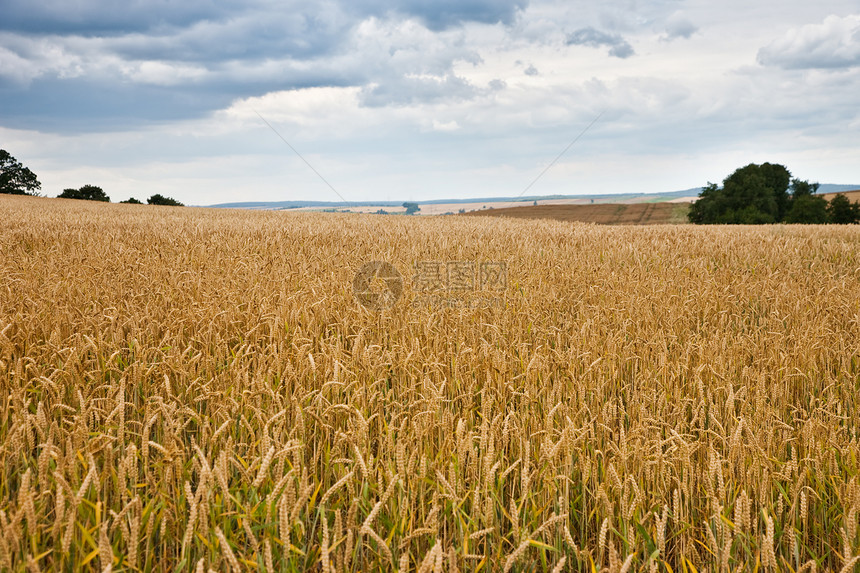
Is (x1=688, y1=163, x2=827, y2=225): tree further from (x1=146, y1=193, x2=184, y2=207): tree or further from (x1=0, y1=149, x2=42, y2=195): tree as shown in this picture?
(x1=0, y1=149, x2=42, y2=195): tree

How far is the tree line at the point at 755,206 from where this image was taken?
1879 inches

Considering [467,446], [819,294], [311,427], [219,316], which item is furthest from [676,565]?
[819,294]

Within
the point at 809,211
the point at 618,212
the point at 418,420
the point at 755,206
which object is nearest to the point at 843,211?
the point at 809,211

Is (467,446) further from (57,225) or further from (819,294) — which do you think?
(57,225)

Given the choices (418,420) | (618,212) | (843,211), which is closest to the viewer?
(418,420)

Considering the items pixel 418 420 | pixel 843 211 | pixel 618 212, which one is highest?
pixel 843 211

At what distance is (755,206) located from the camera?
48.3m

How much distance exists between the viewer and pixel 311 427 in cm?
267

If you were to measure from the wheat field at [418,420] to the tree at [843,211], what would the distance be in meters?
57.8

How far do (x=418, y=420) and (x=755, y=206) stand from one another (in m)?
55.5

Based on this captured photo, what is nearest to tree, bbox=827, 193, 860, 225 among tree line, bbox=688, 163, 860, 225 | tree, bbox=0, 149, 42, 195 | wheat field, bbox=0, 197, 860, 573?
tree line, bbox=688, 163, 860, 225

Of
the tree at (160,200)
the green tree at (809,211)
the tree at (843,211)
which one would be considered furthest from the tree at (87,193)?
the tree at (843,211)

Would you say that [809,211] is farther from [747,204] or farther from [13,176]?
[13,176]

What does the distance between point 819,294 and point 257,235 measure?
8810mm
